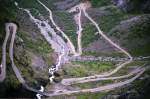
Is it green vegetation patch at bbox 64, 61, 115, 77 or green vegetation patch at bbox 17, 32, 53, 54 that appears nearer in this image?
green vegetation patch at bbox 64, 61, 115, 77

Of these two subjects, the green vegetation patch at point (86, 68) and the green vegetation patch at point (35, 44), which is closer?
the green vegetation patch at point (86, 68)

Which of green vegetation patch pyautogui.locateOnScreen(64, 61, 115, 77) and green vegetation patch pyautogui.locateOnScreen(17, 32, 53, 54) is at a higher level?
green vegetation patch pyautogui.locateOnScreen(17, 32, 53, 54)

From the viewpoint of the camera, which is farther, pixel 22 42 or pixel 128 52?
pixel 128 52

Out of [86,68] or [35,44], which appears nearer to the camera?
[86,68]

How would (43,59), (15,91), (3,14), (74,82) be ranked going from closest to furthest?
(15,91)
(74,82)
(43,59)
(3,14)

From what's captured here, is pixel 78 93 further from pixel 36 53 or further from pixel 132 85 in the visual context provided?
pixel 36 53

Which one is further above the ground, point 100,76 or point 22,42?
point 22,42

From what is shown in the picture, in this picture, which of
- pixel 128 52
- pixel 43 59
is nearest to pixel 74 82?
pixel 43 59

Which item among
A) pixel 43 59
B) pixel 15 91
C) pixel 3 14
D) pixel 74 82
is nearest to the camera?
pixel 15 91

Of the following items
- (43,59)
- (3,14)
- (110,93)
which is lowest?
(110,93)

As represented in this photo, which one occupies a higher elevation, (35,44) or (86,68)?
(35,44)

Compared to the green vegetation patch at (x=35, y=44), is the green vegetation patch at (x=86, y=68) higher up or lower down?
lower down
